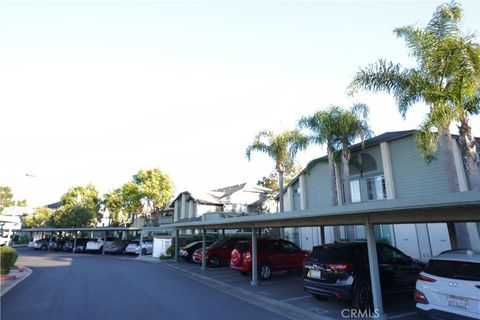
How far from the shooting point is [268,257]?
12.9 meters

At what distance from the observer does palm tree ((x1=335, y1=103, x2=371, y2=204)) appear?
17.4m

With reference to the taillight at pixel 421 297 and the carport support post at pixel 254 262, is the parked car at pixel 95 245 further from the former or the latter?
the taillight at pixel 421 297

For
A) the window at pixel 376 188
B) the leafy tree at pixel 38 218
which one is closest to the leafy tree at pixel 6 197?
the leafy tree at pixel 38 218

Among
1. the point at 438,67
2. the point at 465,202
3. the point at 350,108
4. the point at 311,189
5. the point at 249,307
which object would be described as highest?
the point at 350,108

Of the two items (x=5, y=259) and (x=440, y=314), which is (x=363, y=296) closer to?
(x=440, y=314)

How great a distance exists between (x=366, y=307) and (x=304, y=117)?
13343mm

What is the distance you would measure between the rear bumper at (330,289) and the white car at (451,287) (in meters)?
1.67

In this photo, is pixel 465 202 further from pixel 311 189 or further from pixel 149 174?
pixel 149 174

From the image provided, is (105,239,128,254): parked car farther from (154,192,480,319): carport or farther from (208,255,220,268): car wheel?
(154,192,480,319): carport

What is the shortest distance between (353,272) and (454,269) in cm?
236

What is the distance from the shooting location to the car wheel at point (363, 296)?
7.38 m

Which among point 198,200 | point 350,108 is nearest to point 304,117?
point 350,108

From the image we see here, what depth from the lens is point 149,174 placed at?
1748 inches

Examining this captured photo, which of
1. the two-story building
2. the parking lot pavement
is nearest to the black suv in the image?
the parking lot pavement
